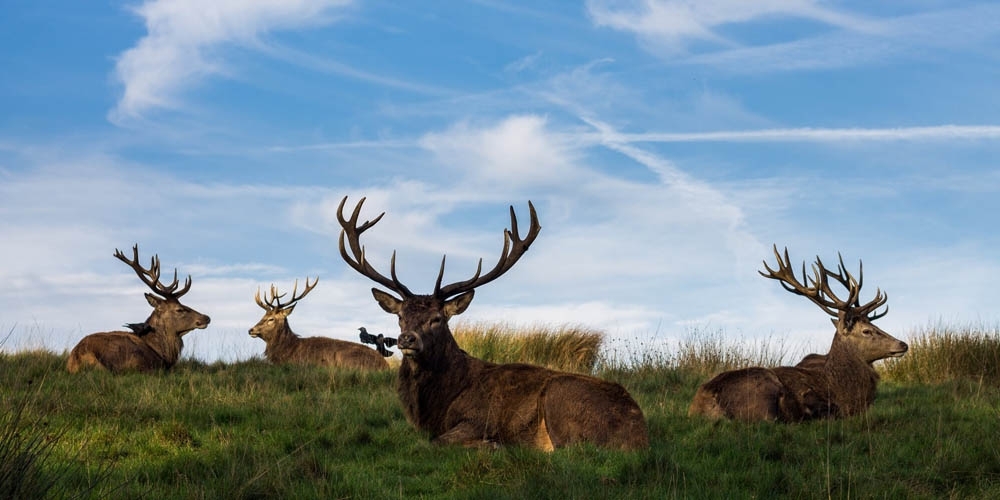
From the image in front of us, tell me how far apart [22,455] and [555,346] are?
1461 centimetres

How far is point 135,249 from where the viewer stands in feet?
55.7

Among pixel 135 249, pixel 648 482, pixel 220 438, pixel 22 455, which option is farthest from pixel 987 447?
pixel 135 249

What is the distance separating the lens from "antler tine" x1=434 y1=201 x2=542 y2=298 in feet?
31.8

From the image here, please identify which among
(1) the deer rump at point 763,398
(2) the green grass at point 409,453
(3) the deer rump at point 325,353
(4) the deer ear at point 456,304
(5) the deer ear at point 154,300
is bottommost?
(2) the green grass at point 409,453

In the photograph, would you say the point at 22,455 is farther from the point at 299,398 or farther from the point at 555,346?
the point at 555,346

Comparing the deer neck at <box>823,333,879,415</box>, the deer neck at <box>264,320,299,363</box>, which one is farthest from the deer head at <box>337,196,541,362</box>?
the deer neck at <box>264,320,299,363</box>

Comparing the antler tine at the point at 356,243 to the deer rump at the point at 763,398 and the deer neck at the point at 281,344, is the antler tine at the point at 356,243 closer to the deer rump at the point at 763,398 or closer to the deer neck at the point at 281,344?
the deer rump at the point at 763,398

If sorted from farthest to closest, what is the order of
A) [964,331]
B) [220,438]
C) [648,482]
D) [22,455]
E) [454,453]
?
1. [964,331]
2. [220,438]
3. [454,453]
4. [648,482]
5. [22,455]

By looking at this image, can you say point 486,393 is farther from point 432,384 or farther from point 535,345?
point 535,345

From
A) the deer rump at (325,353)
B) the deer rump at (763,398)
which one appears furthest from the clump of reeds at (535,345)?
the deer rump at (763,398)

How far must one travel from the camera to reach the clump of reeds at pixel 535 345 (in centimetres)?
1920

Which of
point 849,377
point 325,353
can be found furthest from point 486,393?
point 325,353

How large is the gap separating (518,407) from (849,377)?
5.55m

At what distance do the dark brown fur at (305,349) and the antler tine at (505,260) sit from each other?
27.5 feet
